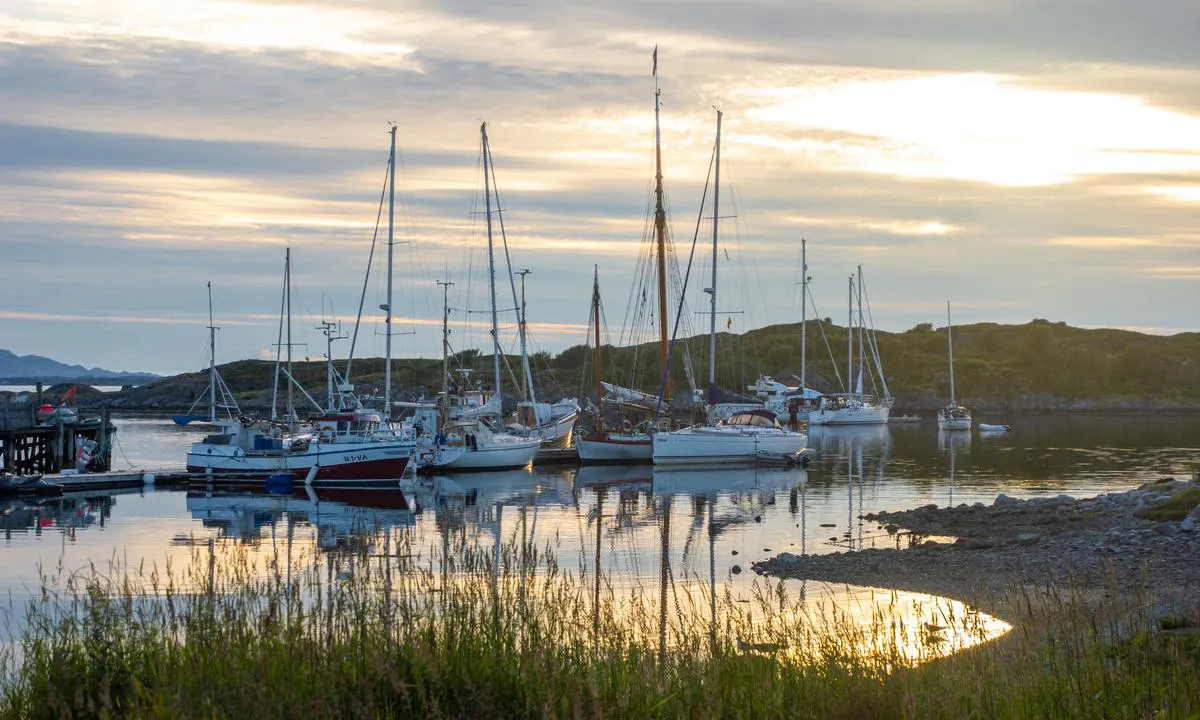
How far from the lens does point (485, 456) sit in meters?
51.2

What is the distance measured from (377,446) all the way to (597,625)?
35.9 meters

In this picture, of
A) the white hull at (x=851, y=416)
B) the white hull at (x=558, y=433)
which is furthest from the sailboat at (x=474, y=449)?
the white hull at (x=851, y=416)

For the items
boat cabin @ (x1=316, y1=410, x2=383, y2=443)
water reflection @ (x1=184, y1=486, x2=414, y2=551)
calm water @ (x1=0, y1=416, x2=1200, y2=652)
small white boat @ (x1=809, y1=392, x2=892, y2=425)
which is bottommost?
water reflection @ (x1=184, y1=486, x2=414, y2=551)

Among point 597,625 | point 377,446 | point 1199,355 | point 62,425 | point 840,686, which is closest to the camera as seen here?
point 840,686

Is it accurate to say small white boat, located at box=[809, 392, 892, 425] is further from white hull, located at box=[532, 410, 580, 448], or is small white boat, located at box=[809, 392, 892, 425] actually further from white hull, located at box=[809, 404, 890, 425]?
white hull, located at box=[532, 410, 580, 448]

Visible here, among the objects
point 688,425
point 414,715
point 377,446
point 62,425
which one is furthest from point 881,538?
point 62,425

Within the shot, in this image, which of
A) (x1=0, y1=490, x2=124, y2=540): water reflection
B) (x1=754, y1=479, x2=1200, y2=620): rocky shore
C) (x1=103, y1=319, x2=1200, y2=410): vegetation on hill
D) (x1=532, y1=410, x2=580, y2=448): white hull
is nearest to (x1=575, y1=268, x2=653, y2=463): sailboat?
(x1=532, y1=410, x2=580, y2=448): white hull

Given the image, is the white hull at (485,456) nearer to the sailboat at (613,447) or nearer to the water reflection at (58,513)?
the sailboat at (613,447)

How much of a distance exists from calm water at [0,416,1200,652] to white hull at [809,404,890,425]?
32.7 m

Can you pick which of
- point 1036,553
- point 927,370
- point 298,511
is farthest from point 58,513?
point 927,370

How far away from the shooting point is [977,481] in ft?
150

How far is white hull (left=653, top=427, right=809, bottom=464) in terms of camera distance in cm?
5284

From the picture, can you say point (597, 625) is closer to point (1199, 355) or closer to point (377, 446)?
Answer: point (377, 446)

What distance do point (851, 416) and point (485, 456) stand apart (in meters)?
53.2
